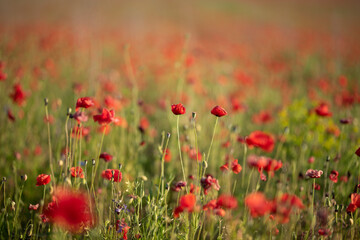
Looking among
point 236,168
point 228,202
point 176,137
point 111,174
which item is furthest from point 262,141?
point 176,137

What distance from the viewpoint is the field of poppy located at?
1.38 metres

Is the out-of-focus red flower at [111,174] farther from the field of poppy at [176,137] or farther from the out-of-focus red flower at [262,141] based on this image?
the out-of-focus red flower at [262,141]

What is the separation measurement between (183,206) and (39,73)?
302 centimetres

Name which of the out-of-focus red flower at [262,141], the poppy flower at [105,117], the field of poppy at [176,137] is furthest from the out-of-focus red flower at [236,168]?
the poppy flower at [105,117]

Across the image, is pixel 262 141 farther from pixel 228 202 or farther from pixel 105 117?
pixel 105 117

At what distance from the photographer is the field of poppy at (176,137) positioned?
1.38 metres

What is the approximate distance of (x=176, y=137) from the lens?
106 inches

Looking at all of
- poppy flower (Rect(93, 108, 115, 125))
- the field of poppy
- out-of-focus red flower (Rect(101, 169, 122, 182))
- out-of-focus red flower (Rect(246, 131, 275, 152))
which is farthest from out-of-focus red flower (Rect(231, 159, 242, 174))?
poppy flower (Rect(93, 108, 115, 125))

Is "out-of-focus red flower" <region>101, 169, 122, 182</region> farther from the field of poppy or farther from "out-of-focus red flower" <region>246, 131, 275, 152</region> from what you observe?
"out-of-focus red flower" <region>246, 131, 275, 152</region>

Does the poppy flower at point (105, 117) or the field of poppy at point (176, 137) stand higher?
the poppy flower at point (105, 117)

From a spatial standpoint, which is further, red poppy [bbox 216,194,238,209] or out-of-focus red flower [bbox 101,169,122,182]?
out-of-focus red flower [bbox 101,169,122,182]

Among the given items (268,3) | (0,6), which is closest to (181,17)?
(0,6)

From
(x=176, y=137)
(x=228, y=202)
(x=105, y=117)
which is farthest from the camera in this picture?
(x=176, y=137)

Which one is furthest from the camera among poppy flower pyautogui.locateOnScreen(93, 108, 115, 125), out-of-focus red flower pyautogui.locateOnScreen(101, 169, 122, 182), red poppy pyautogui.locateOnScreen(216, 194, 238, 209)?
poppy flower pyautogui.locateOnScreen(93, 108, 115, 125)
